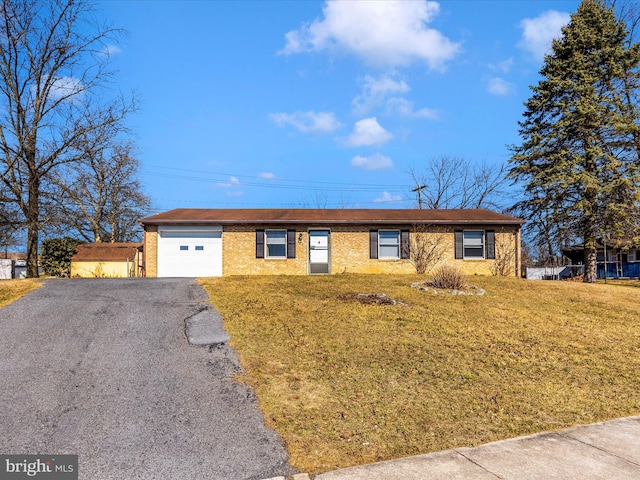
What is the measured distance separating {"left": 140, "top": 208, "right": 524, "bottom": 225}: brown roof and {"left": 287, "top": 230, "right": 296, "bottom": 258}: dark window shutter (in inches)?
21.3

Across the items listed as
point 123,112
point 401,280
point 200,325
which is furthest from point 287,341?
point 123,112

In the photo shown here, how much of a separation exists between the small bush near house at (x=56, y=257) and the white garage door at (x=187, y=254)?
559cm

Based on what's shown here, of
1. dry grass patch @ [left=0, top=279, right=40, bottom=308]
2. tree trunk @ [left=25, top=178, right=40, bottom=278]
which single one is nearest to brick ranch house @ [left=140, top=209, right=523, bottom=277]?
tree trunk @ [left=25, top=178, right=40, bottom=278]

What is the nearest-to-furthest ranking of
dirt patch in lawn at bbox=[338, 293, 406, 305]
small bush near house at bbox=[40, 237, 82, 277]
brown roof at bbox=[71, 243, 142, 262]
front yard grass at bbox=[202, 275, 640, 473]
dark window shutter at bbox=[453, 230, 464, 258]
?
front yard grass at bbox=[202, 275, 640, 473], dirt patch in lawn at bbox=[338, 293, 406, 305], brown roof at bbox=[71, 243, 142, 262], dark window shutter at bbox=[453, 230, 464, 258], small bush near house at bbox=[40, 237, 82, 277]

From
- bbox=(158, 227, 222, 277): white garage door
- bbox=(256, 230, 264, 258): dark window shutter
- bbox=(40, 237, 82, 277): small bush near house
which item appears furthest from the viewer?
bbox=(40, 237, 82, 277): small bush near house

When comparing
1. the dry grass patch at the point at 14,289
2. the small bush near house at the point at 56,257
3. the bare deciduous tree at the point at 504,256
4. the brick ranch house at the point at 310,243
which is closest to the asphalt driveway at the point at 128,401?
the dry grass patch at the point at 14,289

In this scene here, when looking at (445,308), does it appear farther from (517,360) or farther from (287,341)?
(287,341)

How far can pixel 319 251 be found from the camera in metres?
19.6

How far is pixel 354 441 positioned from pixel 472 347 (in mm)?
4254

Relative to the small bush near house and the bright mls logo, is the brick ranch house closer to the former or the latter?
the small bush near house

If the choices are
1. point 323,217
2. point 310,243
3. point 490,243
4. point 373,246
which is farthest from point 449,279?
point 323,217

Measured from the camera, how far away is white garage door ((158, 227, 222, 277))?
745 inches

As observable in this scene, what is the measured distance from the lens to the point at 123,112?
20344 millimetres

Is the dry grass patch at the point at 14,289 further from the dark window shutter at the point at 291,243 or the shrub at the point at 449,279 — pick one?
the shrub at the point at 449,279
